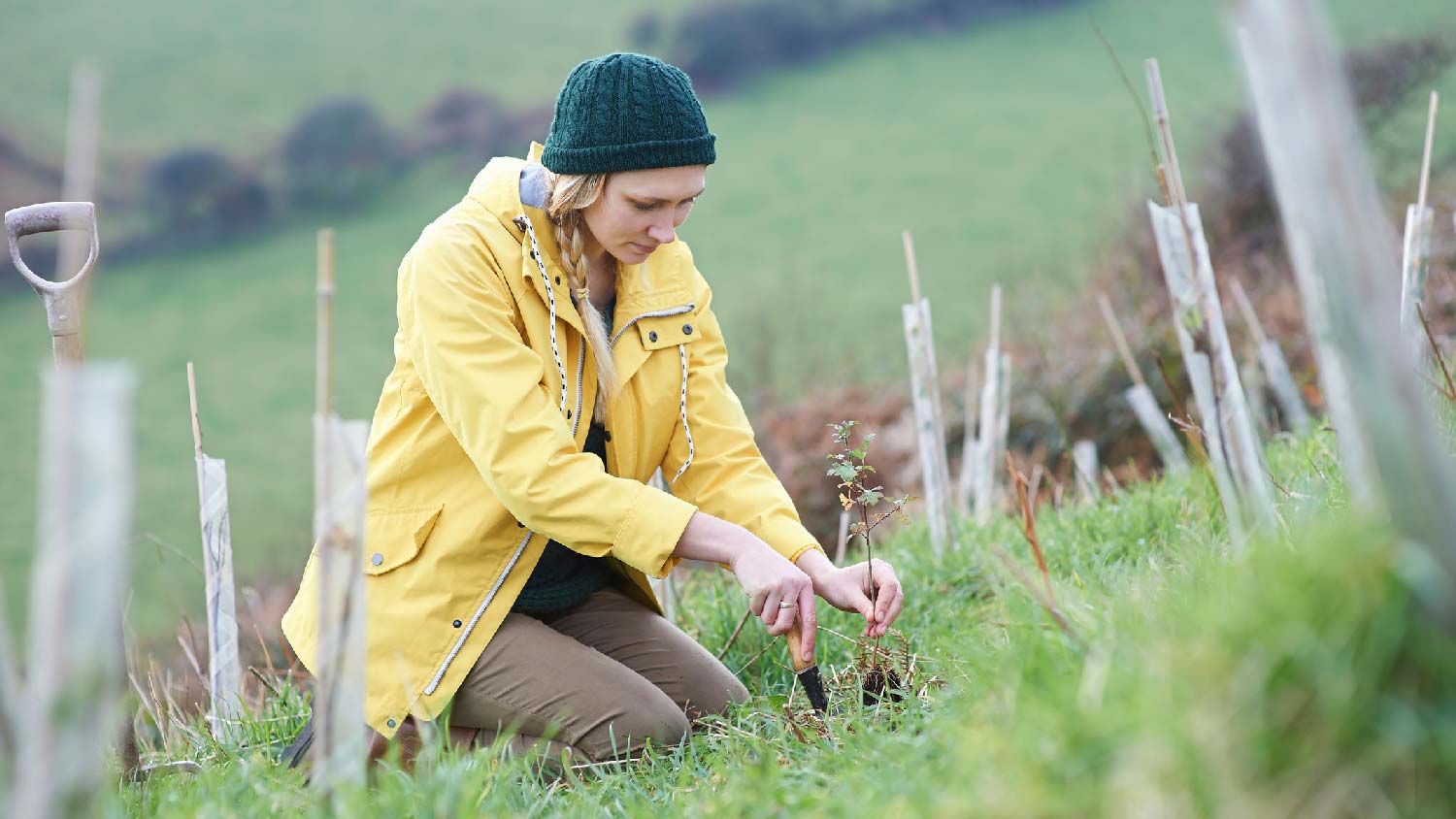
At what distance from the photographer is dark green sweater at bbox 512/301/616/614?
2947 mm

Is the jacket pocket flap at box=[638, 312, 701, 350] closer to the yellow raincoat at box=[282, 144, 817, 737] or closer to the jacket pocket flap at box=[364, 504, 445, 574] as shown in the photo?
the yellow raincoat at box=[282, 144, 817, 737]

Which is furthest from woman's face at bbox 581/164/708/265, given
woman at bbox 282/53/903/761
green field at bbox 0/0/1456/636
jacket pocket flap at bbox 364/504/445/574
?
green field at bbox 0/0/1456/636

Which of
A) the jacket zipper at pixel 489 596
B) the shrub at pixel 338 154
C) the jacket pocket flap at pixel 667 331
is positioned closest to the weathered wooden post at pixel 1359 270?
the jacket zipper at pixel 489 596

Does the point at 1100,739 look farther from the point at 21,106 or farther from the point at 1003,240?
the point at 21,106

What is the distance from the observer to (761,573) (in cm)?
249

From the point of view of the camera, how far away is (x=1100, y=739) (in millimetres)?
1501

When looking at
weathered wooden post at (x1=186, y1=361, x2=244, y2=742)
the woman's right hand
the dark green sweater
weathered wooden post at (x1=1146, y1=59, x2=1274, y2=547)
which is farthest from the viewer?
weathered wooden post at (x1=186, y1=361, x2=244, y2=742)

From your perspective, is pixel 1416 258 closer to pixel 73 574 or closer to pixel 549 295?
pixel 549 295

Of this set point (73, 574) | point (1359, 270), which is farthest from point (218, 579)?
point (1359, 270)

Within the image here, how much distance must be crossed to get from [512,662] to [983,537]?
167 centimetres

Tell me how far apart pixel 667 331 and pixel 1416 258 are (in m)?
2.06

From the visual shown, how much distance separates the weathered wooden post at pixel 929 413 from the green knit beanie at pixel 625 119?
1.38 metres

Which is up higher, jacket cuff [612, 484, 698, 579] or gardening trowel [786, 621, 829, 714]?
jacket cuff [612, 484, 698, 579]

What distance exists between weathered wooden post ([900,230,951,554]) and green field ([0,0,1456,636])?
5891 mm
